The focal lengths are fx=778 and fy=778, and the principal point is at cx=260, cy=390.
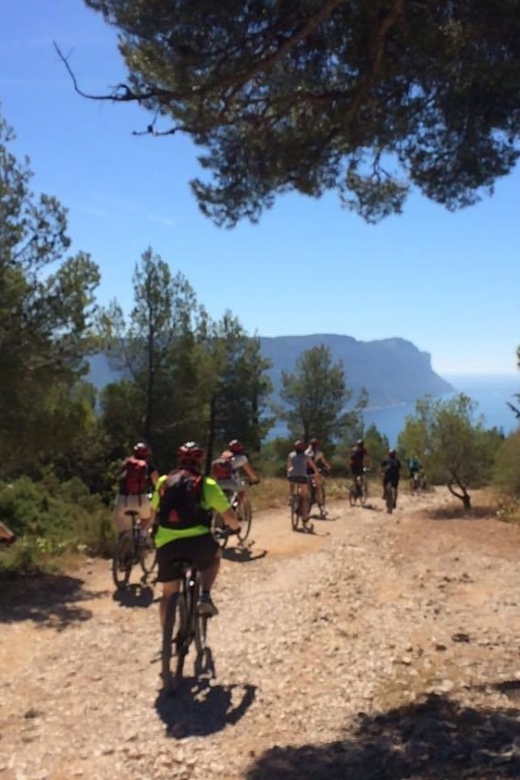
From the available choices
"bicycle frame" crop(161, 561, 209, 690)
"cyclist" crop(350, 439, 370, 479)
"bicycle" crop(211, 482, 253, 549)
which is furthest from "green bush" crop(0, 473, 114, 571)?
"cyclist" crop(350, 439, 370, 479)

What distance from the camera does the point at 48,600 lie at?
10.4m

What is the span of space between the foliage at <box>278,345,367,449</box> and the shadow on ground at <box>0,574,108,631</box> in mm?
42824

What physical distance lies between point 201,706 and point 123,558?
489 centimetres

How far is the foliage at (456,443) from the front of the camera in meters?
32.0

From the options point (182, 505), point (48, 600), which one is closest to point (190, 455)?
point (182, 505)

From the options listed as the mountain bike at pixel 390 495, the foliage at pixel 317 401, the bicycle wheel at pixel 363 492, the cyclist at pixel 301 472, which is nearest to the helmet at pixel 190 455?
the cyclist at pixel 301 472

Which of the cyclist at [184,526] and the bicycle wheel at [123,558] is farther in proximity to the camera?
the bicycle wheel at [123,558]

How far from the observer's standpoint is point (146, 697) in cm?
649

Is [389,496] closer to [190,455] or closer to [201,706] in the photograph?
[190,455]

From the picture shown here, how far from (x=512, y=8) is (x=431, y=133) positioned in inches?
85.9

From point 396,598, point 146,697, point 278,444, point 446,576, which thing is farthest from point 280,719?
point 278,444

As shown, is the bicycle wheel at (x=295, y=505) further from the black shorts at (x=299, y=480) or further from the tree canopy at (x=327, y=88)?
→ the tree canopy at (x=327, y=88)

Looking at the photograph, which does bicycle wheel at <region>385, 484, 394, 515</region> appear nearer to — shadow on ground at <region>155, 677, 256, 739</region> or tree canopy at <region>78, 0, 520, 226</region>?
tree canopy at <region>78, 0, 520, 226</region>

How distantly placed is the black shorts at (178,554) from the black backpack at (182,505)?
0.14m
